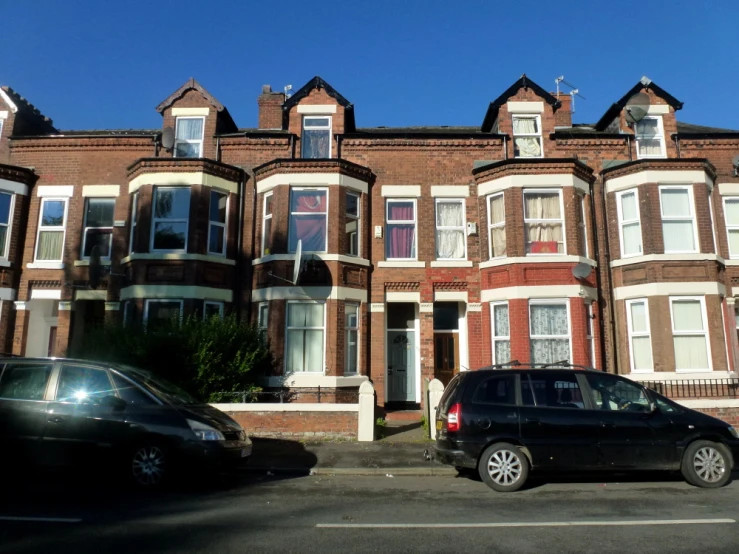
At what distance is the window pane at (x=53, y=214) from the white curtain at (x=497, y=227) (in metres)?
12.6

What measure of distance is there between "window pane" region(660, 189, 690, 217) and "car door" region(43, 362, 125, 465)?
14.1 m

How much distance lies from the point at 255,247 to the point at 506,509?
10.7m

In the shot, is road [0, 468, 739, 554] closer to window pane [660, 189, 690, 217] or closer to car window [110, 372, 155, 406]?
car window [110, 372, 155, 406]

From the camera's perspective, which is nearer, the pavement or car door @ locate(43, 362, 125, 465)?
car door @ locate(43, 362, 125, 465)

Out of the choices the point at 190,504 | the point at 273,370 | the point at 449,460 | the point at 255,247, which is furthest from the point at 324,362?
the point at 190,504

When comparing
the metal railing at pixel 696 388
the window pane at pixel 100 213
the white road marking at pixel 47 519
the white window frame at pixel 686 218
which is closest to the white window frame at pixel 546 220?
the white window frame at pixel 686 218

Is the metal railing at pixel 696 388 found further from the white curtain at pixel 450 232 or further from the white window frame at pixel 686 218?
the white curtain at pixel 450 232

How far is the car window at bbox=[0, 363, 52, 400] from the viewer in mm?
7953

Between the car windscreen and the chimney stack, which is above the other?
the chimney stack

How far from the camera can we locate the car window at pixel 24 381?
26.1 feet

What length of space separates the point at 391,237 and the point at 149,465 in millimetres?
9686

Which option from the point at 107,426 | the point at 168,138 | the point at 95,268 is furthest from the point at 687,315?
the point at 95,268

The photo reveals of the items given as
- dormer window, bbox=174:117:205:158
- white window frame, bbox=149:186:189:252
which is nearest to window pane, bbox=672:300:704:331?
white window frame, bbox=149:186:189:252

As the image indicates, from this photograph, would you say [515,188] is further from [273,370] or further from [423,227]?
[273,370]
